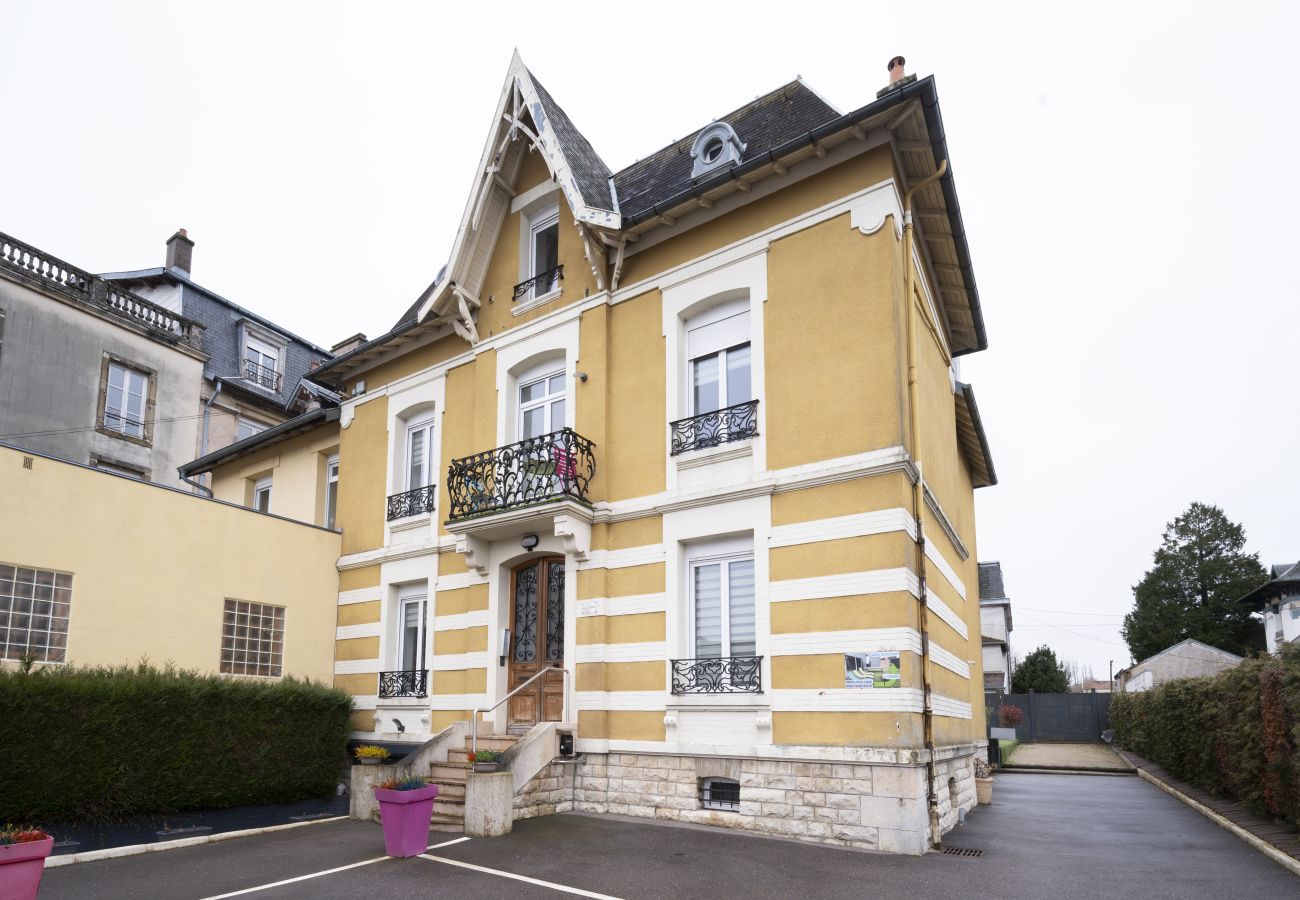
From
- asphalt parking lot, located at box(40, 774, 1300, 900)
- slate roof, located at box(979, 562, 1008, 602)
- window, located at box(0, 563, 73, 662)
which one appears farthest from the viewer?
Answer: slate roof, located at box(979, 562, 1008, 602)

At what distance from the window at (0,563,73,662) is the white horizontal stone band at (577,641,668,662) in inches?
284

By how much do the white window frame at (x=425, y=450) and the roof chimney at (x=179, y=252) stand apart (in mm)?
16667

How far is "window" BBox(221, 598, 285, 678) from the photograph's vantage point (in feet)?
47.9

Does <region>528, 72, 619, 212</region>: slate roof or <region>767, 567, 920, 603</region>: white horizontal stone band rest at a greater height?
<region>528, 72, 619, 212</region>: slate roof

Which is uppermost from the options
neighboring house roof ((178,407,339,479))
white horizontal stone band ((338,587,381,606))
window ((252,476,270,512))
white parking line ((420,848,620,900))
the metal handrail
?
neighboring house roof ((178,407,339,479))

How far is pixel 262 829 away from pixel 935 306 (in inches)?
488

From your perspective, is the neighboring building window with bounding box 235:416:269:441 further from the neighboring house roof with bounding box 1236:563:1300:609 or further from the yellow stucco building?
the neighboring house roof with bounding box 1236:563:1300:609

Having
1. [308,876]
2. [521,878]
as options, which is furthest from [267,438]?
[521,878]

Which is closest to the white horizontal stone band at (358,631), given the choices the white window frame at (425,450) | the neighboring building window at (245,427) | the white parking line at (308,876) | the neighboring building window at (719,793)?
the white window frame at (425,450)

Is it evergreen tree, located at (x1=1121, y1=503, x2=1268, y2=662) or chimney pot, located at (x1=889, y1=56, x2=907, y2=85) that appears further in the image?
evergreen tree, located at (x1=1121, y1=503, x2=1268, y2=662)

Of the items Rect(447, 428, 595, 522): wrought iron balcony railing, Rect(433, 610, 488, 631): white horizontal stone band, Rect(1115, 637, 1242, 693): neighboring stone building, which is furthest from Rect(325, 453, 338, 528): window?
Rect(1115, 637, 1242, 693): neighboring stone building

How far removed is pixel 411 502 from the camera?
608 inches

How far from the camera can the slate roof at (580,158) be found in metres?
13.2

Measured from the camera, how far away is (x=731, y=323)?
12.2 m
